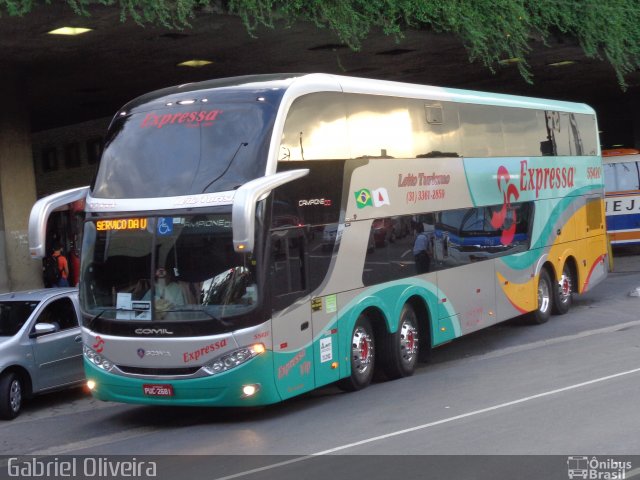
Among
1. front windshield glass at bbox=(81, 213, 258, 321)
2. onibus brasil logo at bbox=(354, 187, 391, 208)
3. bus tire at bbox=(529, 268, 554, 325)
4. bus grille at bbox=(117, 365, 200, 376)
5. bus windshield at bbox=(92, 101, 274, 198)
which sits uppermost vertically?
bus windshield at bbox=(92, 101, 274, 198)

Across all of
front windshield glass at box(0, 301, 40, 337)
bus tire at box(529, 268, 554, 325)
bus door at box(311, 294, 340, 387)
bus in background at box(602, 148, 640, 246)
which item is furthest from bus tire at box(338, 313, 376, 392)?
bus in background at box(602, 148, 640, 246)

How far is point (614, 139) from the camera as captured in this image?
50.0m

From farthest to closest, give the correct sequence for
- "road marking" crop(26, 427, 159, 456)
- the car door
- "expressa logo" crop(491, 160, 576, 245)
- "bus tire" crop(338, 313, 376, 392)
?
"expressa logo" crop(491, 160, 576, 245)
the car door
"bus tire" crop(338, 313, 376, 392)
"road marking" crop(26, 427, 159, 456)

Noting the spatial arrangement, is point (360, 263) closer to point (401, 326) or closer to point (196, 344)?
point (401, 326)

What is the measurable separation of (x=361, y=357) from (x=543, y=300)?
23.3ft

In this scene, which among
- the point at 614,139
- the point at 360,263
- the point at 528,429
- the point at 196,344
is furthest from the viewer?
→ the point at 614,139

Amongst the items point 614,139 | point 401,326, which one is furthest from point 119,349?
point 614,139

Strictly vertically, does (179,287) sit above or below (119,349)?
above

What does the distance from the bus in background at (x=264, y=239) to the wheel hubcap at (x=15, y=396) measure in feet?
6.07

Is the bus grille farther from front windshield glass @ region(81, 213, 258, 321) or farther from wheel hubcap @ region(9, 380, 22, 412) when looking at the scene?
wheel hubcap @ region(9, 380, 22, 412)

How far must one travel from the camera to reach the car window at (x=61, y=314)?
45.2 feet

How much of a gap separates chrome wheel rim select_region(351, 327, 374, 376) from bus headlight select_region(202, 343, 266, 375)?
7.16 ft

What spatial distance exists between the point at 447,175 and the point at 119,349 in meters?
6.11

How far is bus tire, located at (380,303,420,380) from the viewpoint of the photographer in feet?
44.1
